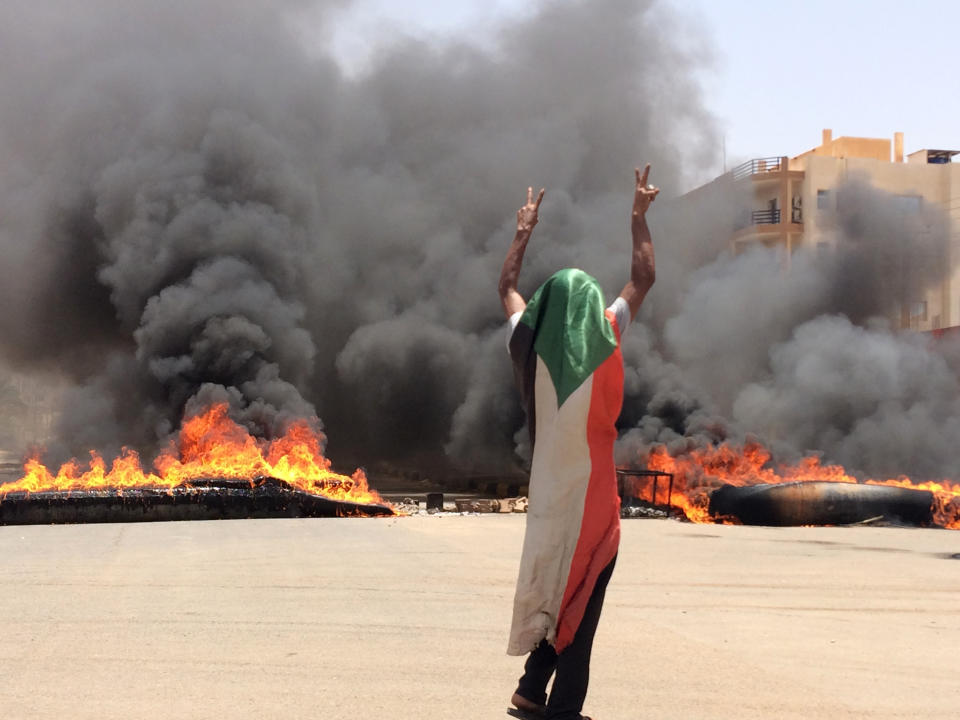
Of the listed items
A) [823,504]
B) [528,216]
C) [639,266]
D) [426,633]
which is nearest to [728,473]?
[823,504]

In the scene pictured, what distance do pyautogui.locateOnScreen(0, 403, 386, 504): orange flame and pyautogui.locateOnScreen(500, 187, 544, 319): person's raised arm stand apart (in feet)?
49.6

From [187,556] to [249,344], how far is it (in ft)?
53.0

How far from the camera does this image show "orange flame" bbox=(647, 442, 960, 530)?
71.7 feet

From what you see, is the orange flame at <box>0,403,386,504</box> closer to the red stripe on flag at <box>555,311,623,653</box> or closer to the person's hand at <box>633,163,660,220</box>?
the person's hand at <box>633,163,660,220</box>

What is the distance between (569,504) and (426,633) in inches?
128

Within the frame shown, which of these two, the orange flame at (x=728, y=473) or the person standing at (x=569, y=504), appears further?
the orange flame at (x=728, y=473)

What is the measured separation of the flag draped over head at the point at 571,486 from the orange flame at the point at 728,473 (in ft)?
A: 56.7

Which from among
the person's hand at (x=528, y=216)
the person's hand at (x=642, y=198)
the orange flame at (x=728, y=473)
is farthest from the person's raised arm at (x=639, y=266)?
the orange flame at (x=728, y=473)

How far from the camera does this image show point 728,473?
26.3 meters

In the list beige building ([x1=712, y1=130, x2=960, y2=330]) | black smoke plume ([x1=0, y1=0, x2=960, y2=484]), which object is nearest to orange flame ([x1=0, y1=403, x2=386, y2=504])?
black smoke plume ([x1=0, y1=0, x2=960, y2=484])

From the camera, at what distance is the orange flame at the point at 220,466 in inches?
803

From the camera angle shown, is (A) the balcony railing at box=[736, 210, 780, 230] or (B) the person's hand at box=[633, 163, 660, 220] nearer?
(B) the person's hand at box=[633, 163, 660, 220]

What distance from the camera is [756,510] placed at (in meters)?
19.9

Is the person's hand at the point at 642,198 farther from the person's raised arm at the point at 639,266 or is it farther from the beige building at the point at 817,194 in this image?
the beige building at the point at 817,194
